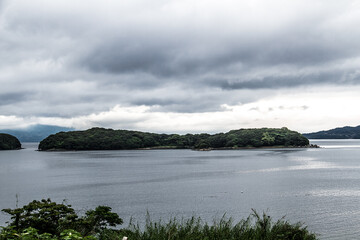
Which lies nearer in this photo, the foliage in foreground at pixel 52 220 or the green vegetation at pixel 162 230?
the green vegetation at pixel 162 230

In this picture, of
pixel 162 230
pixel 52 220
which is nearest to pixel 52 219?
pixel 52 220

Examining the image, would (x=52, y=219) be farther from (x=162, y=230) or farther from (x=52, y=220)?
(x=162, y=230)

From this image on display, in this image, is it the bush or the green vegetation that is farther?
the bush

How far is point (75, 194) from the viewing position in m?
49.7

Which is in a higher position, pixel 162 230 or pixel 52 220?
pixel 162 230

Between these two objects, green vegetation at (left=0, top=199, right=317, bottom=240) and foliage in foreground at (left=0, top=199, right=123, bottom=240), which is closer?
green vegetation at (left=0, top=199, right=317, bottom=240)

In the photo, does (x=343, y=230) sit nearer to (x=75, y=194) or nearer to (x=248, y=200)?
(x=248, y=200)

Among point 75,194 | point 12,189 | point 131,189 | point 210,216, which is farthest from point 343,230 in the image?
point 12,189

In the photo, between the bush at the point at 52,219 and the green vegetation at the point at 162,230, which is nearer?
the green vegetation at the point at 162,230

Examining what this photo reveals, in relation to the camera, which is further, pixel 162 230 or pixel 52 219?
pixel 52 219

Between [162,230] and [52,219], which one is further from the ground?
[162,230]

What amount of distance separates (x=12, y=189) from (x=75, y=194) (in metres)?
15.7

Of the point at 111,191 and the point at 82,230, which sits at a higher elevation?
the point at 82,230

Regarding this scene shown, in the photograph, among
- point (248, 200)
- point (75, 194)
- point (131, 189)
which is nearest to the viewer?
point (248, 200)
